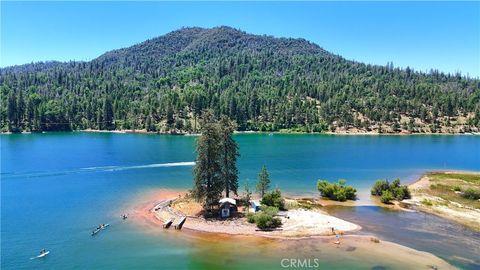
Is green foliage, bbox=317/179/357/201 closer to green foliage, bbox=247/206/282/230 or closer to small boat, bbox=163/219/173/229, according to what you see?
green foliage, bbox=247/206/282/230

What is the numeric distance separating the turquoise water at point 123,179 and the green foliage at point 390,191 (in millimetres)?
9584

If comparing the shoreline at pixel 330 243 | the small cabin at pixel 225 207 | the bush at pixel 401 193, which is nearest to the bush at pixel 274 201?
the small cabin at pixel 225 207

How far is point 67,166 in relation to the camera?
4547 inches

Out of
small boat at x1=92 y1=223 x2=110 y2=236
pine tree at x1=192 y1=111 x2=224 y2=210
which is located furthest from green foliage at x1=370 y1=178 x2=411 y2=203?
small boat at x1=92 y1=223 x2=110 y2=236

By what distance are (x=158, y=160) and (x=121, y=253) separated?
78.4 metres

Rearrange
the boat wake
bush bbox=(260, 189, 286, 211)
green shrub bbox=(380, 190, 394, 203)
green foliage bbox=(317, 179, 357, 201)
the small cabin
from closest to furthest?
the small cabin
bush bbox=(260, 189, 286, 211)
green shrub bbox=(380, 190, 394, 203)
green foliage bbox=(317, 179, 357, 201)
the boat wake

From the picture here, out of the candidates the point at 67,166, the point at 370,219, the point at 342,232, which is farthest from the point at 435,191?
the point at 67,166

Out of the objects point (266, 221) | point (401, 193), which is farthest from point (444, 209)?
point (266, 221)

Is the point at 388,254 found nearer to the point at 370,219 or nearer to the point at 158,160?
the point at 370,219

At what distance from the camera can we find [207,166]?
63.9 metres

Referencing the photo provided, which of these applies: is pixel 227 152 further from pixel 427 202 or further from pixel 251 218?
pixel 427 202
